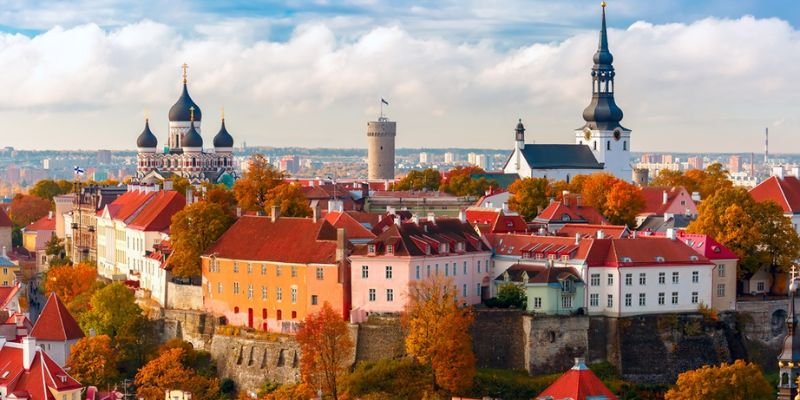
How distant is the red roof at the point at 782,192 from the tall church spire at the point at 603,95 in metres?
43.8

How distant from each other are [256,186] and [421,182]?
31312 mm

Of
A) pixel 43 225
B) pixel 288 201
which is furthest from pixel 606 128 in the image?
pixel 288 201

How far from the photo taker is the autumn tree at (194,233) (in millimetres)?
83875

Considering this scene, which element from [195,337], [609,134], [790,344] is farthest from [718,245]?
[609,134]

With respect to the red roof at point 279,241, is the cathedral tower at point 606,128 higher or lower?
higher

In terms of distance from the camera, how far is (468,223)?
81.8 meters

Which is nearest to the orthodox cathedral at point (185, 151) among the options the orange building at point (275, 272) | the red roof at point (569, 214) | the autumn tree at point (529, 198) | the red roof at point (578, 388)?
the autumn tree at point (529, 198)

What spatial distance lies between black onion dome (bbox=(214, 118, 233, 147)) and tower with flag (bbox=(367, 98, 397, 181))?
56.6ft

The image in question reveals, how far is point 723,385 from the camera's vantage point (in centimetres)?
6600

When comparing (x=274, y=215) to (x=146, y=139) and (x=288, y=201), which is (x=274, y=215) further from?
(x=146, y=139)

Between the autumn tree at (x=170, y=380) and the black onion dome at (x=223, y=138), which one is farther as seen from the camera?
the black onion dome at (x=223, y=138)

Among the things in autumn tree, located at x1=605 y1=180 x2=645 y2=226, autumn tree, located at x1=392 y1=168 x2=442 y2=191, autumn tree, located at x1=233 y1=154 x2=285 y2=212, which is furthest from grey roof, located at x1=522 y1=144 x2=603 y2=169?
autumn tree, located at x1=233 y1=154 x2=285 y2=212

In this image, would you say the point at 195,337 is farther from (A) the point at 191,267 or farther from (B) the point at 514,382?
(B) the point at 514,382

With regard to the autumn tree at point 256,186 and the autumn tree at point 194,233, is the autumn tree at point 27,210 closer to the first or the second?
the autumn tree at point 256,186
